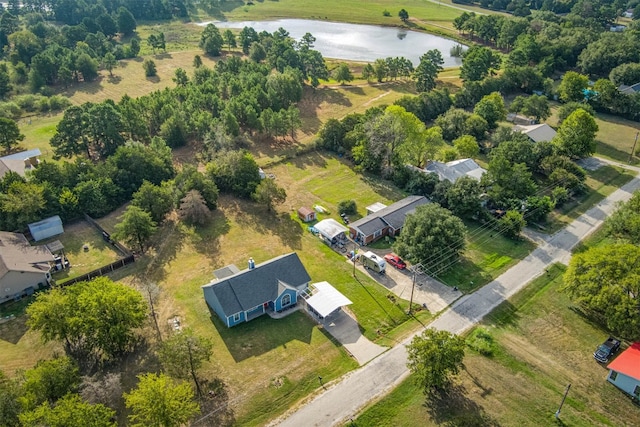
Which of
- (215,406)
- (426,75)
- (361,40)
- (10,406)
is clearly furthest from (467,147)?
(361,40)

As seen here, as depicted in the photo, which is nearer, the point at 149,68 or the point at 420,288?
the point at 420,288

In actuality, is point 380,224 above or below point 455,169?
below

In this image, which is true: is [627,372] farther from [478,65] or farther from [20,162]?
[478,65]

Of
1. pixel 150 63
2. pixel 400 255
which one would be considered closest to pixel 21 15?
pixel 150 63

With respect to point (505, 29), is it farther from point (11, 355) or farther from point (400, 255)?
point (11, 355)

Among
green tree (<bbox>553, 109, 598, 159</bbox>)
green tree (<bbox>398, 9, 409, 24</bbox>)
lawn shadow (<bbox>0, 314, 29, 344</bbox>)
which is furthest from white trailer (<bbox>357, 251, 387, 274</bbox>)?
green tree (<bbox>398, 9, 409, 24</bbox>)

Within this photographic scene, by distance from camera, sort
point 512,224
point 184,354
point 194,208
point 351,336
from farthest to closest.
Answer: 1. point 194,208
2. point 512,224
3. point 351,336
4. point 184,354

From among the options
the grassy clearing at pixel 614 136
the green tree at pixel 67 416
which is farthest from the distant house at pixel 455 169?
the green tree at pixel 67 416

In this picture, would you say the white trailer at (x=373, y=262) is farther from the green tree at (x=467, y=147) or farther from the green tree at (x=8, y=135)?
the green tree at (x=8, y=135)
